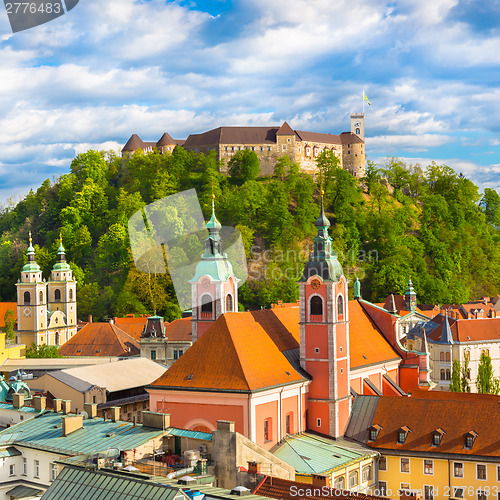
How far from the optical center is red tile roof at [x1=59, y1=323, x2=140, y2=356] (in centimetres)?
7281

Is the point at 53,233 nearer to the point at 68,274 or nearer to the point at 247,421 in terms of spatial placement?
the point at 68,274

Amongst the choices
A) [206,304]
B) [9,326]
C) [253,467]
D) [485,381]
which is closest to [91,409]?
[253,467]

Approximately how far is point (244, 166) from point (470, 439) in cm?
7150

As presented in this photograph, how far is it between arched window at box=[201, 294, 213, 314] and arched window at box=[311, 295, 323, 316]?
296 inches

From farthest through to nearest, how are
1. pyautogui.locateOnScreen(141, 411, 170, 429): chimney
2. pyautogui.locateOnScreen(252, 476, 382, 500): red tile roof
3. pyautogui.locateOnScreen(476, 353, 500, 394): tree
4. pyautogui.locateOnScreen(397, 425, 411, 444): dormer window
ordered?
pyautogui.locateOnScreen(476, 353, 500, 394): tree, pyautogui.locateOnScreen(397, 425, 411, 444): dormer window, pyautogui.locateOnScreen(141, 411, 170, 429): chimney, pyautogui.locateOnScreen(252, 476, 382, 500): red tile roof

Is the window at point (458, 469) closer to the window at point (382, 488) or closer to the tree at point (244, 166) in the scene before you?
the window at point (382, 488)

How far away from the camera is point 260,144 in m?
110

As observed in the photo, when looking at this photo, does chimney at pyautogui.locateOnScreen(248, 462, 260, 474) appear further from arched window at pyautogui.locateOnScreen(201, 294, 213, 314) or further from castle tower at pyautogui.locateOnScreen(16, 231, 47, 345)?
castle tower at pyautogui.locateOnScreen(16, 231, 47, 345)

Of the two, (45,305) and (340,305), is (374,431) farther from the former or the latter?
(45,305)

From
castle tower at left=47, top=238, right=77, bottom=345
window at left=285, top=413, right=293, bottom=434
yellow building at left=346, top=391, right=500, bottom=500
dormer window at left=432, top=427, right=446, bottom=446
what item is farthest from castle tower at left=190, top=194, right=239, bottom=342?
castle tower at left=47, top=238, right=77, bottom=345

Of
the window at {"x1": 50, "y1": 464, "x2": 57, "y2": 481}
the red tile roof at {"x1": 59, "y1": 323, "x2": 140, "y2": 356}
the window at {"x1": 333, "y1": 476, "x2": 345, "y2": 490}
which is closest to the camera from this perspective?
the window at {"x1": 50, "y1": 464, "x2": 57, "y2": 481}

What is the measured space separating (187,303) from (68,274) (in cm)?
1482

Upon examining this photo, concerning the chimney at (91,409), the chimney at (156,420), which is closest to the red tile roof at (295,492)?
the chimney at (156,420)

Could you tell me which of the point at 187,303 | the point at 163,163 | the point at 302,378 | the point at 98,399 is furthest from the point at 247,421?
the point at 163,163
